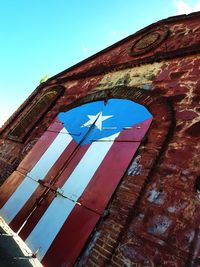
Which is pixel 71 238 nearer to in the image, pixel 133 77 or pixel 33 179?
pixel 33 179

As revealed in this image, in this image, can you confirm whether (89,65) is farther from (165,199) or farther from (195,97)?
(165,199)

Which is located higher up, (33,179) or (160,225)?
(160,225)

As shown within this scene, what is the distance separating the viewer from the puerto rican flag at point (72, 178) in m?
3.83

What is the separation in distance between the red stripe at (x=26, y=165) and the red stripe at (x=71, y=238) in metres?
2.22

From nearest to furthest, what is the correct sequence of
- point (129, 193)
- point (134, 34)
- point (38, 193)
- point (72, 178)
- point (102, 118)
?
point (129, 193)
point (72, 178)
point (38, 193)
point (102, 118)
point (134, 34)

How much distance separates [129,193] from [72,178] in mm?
1301

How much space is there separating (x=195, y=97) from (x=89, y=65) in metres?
4.65

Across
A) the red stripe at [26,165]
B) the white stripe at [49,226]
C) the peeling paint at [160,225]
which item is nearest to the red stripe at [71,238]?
the white stripe at [49,226]

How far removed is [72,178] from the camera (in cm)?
459

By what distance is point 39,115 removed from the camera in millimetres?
7852

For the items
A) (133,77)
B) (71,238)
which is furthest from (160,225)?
(133,77)

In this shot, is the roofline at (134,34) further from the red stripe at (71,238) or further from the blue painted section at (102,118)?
the red stripe at (71,238)

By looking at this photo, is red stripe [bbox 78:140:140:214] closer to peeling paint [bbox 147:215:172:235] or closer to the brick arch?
the brick arch

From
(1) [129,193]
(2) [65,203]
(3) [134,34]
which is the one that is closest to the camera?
(1) [129,193]
